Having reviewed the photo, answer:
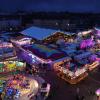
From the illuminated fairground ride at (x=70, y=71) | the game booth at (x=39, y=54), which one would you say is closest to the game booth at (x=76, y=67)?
the illuminated fairground ride at (x=70, y=71)

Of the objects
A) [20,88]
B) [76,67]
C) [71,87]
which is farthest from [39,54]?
[20,88]

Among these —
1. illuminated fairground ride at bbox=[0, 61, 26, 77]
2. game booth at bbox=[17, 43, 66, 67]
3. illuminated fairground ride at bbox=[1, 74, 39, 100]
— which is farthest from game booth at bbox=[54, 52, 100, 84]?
illuminated fairground ride at bbox=[1, 74, 39, 100]

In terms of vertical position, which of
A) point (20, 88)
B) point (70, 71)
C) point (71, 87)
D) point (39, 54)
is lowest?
point (71, 87)

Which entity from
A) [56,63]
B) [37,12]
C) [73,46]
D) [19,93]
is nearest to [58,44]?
[73,46]

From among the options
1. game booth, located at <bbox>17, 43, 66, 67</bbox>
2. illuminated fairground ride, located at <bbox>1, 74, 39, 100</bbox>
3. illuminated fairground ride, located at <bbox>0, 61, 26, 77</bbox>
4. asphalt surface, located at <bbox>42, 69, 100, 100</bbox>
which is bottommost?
asphalt surface, located at <bbox>42, 69, 100, 100</bbox>

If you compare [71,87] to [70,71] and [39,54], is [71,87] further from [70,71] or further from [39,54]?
[39,54]

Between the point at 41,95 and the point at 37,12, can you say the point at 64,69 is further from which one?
the point at 37,12

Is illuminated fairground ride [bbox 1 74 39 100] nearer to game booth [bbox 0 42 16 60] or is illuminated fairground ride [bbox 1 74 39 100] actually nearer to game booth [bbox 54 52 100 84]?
game booth [bbox 54 52 100 84]
